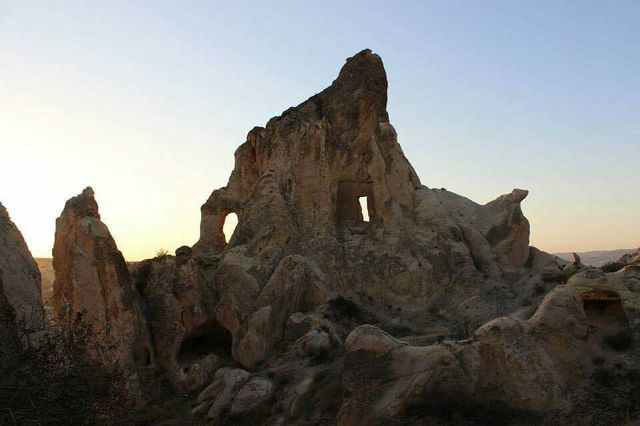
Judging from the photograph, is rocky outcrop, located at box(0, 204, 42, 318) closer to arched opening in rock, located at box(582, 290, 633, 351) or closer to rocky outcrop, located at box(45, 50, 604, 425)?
rocky outcrop, located at box(45, 50, 604, 425)

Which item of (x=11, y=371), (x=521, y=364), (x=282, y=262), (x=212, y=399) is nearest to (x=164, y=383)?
(x=212, y=399)

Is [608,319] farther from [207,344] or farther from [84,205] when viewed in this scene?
[84,205]

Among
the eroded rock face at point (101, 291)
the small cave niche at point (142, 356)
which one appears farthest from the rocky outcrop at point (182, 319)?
the eroded rock face at point (101, 291)

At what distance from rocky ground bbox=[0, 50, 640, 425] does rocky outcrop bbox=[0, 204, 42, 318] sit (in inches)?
7.3

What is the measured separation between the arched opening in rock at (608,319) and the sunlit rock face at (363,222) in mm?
7558

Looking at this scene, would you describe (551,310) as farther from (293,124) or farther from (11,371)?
(293,124)

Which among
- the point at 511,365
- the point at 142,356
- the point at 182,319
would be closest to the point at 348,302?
the point at 182,319

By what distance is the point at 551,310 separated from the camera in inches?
572

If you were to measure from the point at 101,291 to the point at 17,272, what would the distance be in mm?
11488

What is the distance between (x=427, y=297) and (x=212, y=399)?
9795 millimetres

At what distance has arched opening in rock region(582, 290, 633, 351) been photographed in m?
14.2

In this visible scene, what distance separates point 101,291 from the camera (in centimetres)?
2139

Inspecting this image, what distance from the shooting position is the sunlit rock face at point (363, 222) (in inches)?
963

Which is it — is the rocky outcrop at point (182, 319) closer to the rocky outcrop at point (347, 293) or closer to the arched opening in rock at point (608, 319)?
the rocky outcrop at point (347, 293)
